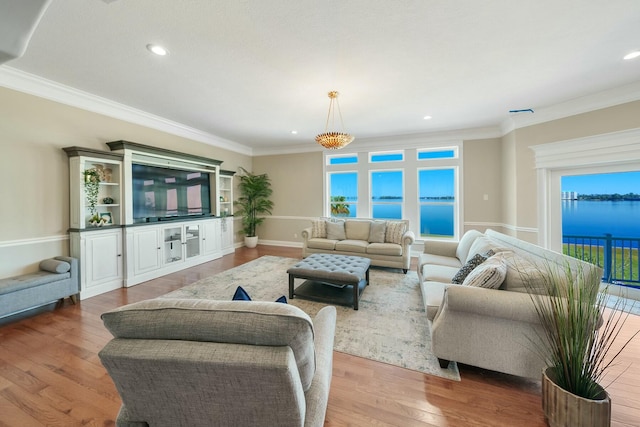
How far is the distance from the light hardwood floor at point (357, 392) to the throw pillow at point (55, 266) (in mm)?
787

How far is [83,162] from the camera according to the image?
3.31 m

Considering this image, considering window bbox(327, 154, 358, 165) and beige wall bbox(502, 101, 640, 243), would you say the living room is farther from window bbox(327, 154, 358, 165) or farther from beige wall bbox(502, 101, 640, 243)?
window bbox(327, 154, 358, 165)

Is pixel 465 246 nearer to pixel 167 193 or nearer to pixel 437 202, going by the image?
pixel 437 202

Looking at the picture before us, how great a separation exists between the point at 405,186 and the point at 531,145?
2335 mm

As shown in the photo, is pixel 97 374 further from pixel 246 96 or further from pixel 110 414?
pixel 246 96

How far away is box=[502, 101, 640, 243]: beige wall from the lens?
3.27 metres

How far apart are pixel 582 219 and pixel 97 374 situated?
19.8 ft

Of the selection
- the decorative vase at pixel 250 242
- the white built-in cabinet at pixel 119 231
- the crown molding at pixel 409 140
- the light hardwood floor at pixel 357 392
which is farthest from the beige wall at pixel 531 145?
the white built-in cabinet at pixel 119 231

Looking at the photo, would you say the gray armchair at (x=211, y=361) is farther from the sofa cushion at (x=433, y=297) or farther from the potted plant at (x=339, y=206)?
the potted plant at (x=339, y=206)

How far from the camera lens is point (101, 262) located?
3.47 meters

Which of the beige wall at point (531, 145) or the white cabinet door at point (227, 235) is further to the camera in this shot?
the white cabinet door at point (227, 235)

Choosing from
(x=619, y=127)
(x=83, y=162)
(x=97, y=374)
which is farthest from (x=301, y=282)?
(x=619, y=127)

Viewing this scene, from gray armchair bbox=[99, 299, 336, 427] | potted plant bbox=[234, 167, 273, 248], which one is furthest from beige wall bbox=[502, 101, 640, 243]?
potted plant bbox=[234, 167, 273, 248]

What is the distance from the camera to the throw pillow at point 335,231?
17.0ft
